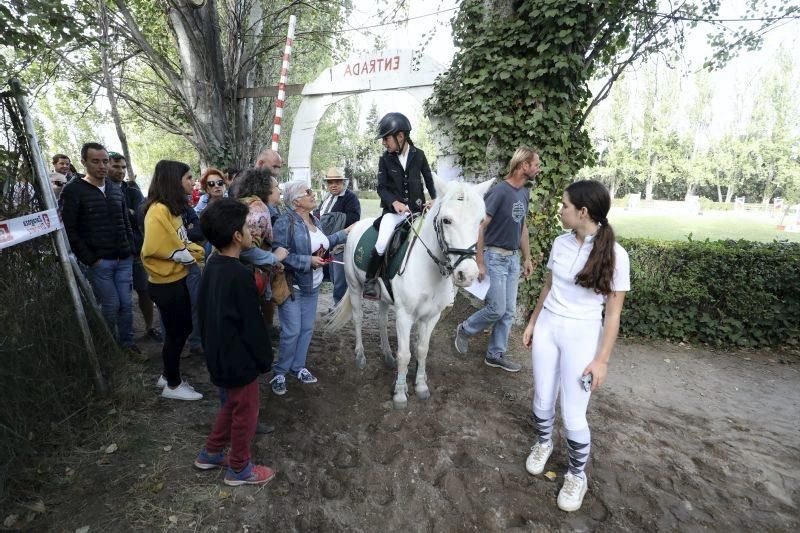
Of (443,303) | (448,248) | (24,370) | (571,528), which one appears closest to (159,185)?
(24,370)

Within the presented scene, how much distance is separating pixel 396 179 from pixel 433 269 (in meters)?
1.10

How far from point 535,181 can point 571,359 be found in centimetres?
347

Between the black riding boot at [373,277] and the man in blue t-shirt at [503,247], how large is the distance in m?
1.07

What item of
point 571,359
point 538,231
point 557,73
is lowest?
point 571,359

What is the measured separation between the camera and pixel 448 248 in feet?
9.32

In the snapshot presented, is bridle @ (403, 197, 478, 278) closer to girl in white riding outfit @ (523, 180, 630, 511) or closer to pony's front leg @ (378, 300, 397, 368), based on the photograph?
girl in white riding outfit @ (523, 180, 630, 511)

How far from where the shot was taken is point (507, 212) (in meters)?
3.91

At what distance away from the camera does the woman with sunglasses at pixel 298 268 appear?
3.34 meters

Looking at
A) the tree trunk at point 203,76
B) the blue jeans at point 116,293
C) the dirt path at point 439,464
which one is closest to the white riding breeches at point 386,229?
the dirt path at point 439,464

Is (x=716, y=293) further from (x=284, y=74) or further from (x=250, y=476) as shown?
(x=284, y=74)

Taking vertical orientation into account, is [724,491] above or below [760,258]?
below

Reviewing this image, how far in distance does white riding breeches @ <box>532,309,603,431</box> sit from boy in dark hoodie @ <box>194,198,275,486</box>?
72.9 inches

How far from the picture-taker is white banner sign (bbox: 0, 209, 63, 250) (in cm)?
239

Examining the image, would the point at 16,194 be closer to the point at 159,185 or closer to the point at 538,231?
the point at 159,185
